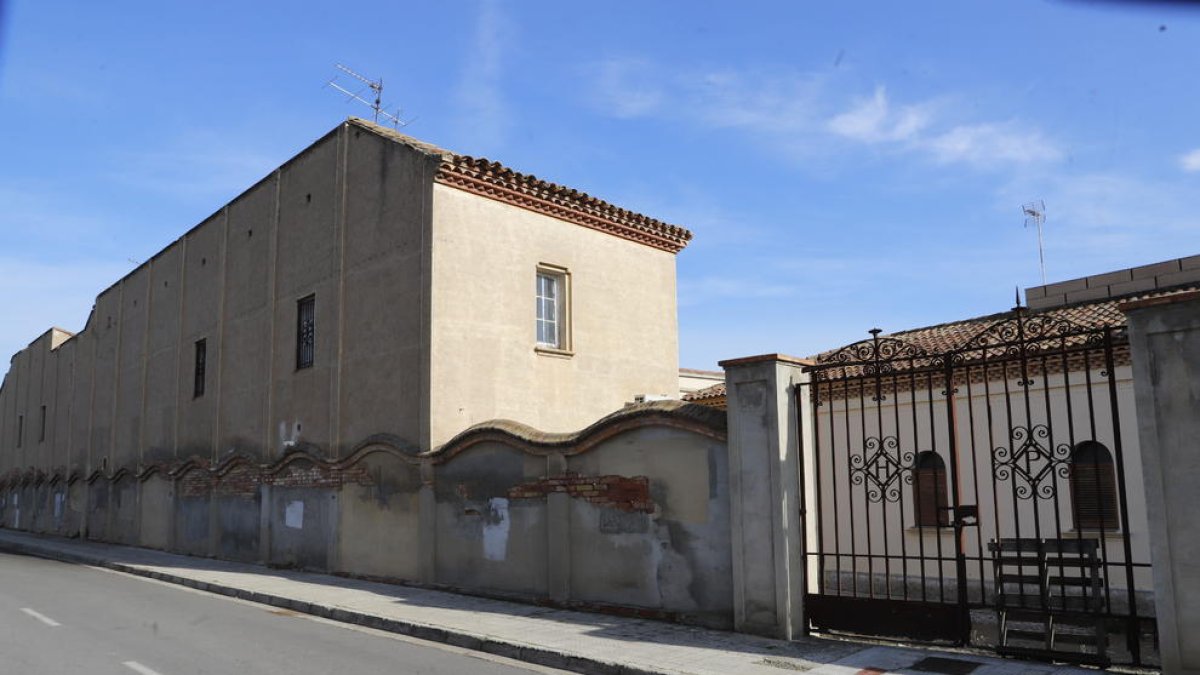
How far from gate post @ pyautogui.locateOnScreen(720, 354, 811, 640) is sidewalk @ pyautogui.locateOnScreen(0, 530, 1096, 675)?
324 mm

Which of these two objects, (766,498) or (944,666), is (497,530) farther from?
(944,666)

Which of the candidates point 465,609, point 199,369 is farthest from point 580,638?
point 199,369

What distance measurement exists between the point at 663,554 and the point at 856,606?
232 centimetres

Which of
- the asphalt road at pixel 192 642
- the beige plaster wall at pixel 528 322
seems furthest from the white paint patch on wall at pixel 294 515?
the beige plaster wall at pixel 528 322

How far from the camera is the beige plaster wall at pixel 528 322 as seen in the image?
14.8 meters

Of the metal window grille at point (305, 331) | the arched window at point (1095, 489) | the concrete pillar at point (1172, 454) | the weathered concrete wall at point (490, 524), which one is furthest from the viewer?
the metal window grille at point (305, 331)

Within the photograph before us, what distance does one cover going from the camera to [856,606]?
8992 millimetres

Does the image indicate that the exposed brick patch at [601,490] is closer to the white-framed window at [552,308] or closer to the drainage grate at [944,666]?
the drainage grate at [944,666]

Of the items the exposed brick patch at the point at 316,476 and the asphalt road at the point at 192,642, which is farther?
the exposed brick patch at the point at 316,476

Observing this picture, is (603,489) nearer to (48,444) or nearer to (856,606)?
(856,606)

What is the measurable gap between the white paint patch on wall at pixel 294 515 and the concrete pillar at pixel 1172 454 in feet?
46.9

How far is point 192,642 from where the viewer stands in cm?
981

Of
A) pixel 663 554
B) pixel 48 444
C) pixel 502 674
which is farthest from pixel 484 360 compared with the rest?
pixel 48 444

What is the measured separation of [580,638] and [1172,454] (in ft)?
18.5
